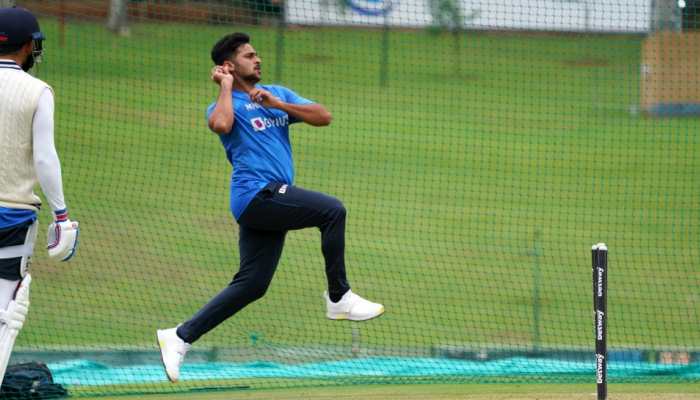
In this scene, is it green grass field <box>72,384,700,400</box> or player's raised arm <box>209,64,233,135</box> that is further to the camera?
green grass field <box>72,384,700,400</box>

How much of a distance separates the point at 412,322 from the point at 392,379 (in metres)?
3.46

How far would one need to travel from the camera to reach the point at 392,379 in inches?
327

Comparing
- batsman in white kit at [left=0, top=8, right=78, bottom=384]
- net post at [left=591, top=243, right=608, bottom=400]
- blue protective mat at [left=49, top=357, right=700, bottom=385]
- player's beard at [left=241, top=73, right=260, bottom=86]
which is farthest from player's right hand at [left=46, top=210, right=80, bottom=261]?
blue protective mat at [left=49, top=357, right=700, bottom=385]

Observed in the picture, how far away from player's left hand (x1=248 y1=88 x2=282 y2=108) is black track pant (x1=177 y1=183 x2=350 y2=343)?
0.42 metres

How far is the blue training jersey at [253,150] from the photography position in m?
6.47

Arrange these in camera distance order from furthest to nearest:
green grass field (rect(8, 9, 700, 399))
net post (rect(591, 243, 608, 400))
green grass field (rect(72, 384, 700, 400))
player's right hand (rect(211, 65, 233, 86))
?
1. green grass field (rect(8, 9, 700, 399))
2. green grass field (rect(72, 384, 700, 400))
3. player's right hand (rect(211, 65, 233, 86))
4. net post (rect(591, 243, 608, 400))

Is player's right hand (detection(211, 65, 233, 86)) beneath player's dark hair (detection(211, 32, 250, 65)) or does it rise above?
beneath

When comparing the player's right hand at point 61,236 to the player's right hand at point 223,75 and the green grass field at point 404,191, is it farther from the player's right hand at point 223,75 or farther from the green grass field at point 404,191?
the green grass field at point 404,191

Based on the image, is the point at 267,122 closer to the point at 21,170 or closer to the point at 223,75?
the point at 223,75

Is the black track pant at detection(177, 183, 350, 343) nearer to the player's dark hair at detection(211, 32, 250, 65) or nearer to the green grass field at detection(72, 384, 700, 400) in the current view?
the player's dark hair at detection(211, 32, 250, 65)

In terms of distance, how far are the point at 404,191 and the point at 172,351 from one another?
9897mm

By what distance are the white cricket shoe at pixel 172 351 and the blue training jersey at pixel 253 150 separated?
751mm

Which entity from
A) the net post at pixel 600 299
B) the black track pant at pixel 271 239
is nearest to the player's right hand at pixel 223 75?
the black track pant at pixel 271 239

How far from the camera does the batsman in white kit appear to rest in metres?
5.35
